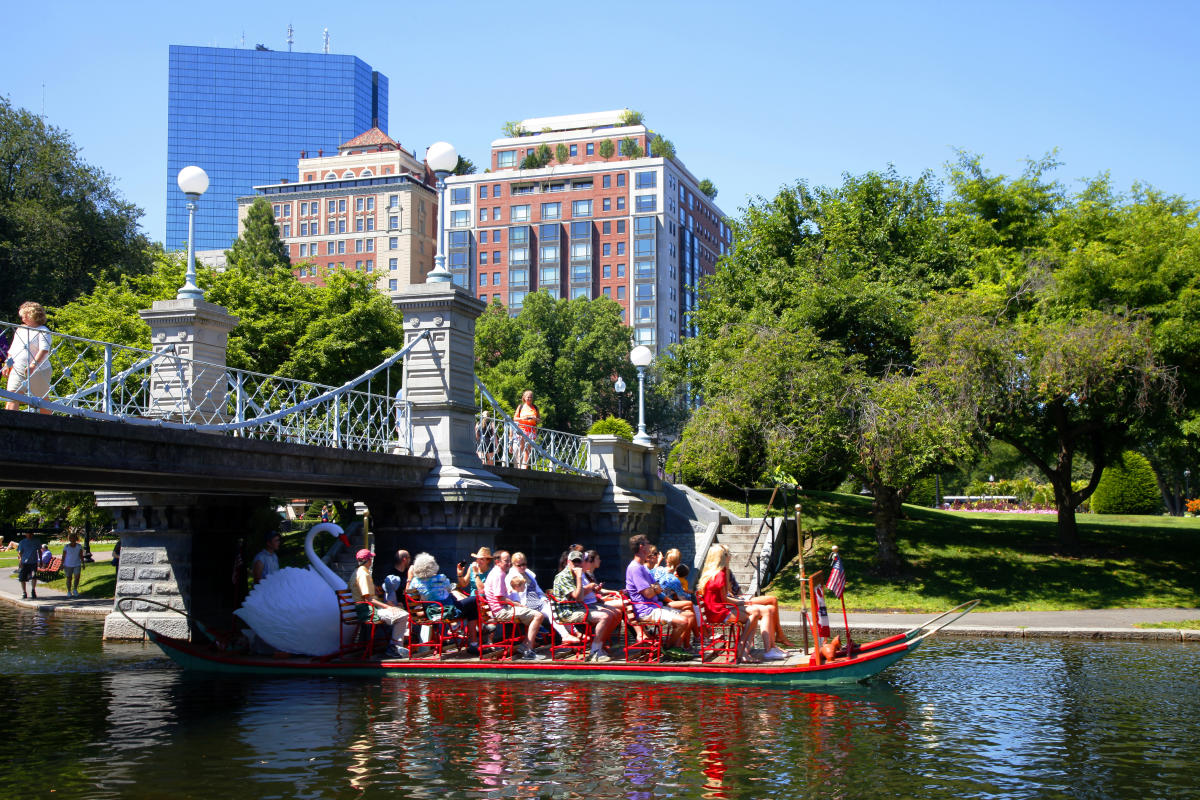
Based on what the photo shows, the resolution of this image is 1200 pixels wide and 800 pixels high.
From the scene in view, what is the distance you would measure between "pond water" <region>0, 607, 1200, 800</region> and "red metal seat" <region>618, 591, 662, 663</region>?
0.78 m

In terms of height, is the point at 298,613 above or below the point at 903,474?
below

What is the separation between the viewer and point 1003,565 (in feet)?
90.7

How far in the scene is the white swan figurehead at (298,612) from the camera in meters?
15.4

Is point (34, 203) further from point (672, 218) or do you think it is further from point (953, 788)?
point (672, 218)

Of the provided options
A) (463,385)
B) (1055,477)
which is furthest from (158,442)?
(1055,477)

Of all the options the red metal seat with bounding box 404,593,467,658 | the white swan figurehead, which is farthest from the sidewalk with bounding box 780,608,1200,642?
the white swan figurehead

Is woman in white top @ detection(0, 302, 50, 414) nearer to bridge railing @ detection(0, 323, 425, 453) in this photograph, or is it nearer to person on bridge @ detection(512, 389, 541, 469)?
bridge railing @ detection(0, 323, 425, 453)

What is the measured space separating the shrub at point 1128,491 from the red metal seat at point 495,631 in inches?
1353

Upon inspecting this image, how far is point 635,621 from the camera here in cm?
1498

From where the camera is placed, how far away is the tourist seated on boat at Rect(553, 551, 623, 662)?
14.9m

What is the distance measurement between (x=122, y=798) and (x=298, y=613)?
7.05 metres

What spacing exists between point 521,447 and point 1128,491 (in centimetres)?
3013

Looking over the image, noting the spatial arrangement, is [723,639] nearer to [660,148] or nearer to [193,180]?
[193,180]

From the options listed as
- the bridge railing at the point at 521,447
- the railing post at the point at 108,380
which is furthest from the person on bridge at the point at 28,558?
the railing post at the point at 108,380
